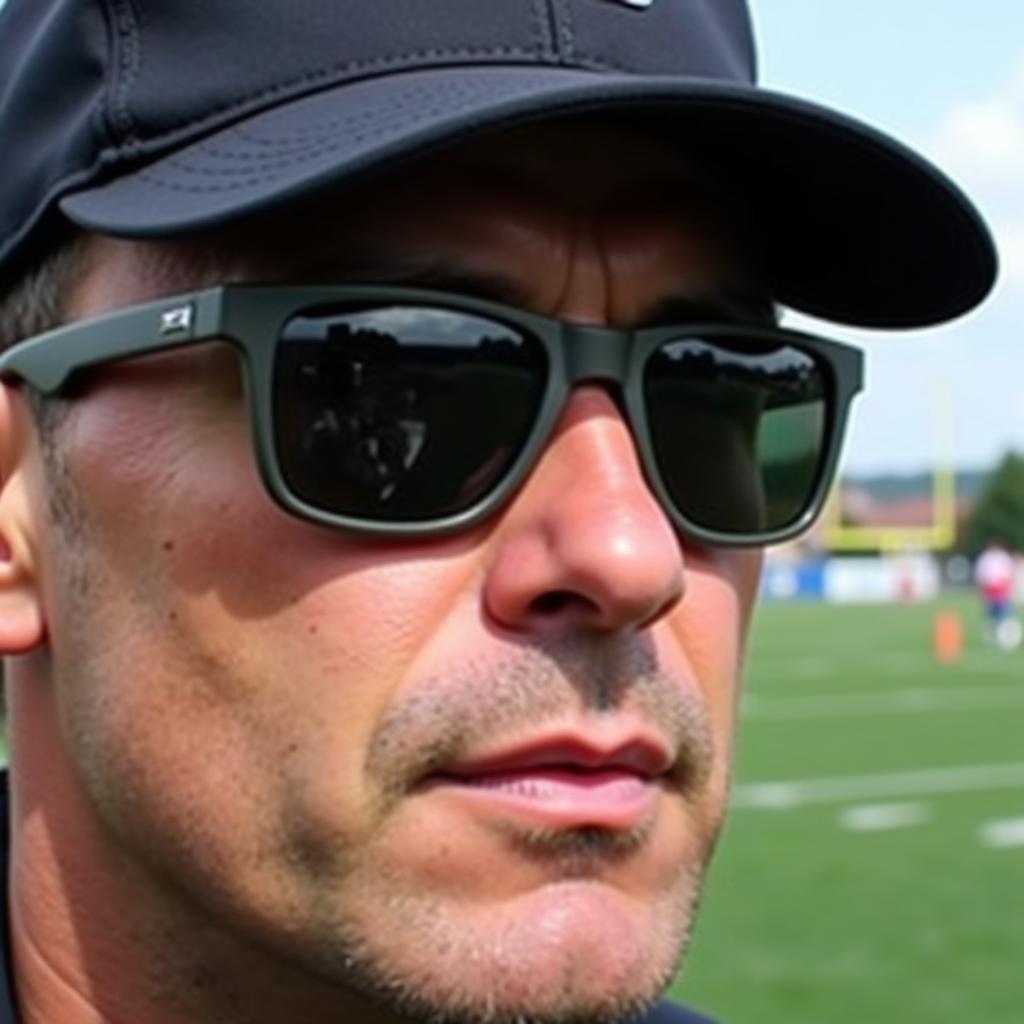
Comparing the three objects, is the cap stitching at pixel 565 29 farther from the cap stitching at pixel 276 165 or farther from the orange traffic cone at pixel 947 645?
the orange traffic cone at pixel 947 645

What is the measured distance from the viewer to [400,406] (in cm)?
161

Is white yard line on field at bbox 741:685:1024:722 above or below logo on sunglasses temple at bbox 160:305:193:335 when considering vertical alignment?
below

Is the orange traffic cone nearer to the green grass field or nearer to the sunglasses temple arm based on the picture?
the green grass field

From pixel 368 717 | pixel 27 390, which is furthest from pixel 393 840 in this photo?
pixel 27 390

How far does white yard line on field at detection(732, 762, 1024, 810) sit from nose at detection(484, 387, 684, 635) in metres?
9.93

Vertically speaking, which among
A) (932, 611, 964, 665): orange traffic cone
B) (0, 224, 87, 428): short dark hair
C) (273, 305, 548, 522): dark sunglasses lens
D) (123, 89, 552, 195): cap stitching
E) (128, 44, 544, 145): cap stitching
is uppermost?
(128, 44, 544, 145): cap stitching

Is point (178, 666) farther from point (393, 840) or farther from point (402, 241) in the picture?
point (402, 241)

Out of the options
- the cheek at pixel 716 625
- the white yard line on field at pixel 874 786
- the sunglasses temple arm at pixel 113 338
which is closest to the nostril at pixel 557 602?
the cheek at pixel 716 625

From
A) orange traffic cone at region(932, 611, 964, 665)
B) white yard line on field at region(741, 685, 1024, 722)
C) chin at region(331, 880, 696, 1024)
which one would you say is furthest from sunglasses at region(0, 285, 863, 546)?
orange traffic cone at region(932, 611, 964, 665)

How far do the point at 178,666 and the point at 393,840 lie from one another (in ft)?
0.70

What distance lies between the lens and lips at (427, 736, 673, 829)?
5.02 ft

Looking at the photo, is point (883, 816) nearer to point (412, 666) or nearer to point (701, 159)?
point (701, 159)

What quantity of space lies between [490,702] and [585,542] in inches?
5.3

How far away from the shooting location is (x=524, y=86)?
1.55 metres
